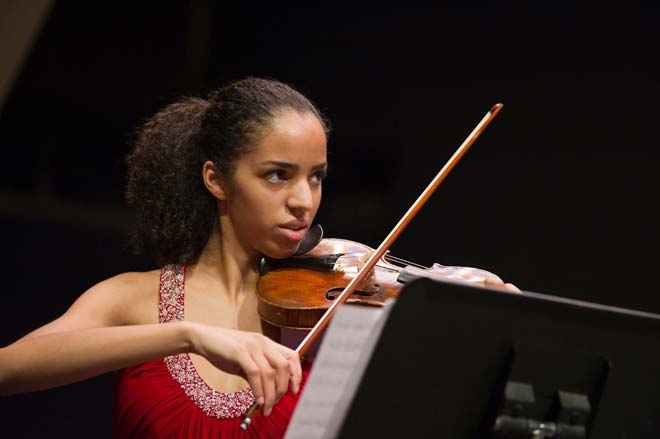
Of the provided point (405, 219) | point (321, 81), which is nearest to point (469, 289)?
point (405, 219)

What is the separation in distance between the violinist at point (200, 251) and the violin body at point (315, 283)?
45mm

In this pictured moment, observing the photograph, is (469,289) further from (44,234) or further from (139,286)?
(44,234)

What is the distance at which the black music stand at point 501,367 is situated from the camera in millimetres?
807

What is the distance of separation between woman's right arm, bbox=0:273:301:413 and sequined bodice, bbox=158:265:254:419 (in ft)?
0.41

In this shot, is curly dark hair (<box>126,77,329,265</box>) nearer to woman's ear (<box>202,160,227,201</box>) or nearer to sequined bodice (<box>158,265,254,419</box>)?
woman's ear (<box>202,160,227,201</box>)

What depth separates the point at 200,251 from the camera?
4.86 ft

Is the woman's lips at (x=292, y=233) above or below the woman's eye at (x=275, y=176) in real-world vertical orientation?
below

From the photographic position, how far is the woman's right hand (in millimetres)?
949

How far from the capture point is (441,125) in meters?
2.22

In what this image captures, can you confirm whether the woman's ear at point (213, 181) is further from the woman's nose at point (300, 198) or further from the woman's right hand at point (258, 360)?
the woman's right hand at point (258, 360)

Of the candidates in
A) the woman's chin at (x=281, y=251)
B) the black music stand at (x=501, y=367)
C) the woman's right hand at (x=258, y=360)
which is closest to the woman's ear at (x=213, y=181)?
the woman's chin at (x=281, y=251)

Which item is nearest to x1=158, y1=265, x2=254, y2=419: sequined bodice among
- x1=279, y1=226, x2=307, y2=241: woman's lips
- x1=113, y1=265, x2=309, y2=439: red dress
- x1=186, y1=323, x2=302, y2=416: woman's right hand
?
x1=113, y1=265, x2=309, y2=439: red dress

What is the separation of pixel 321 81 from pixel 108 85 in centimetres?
60

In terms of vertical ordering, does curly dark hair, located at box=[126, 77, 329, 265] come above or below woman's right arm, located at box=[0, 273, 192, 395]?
above
